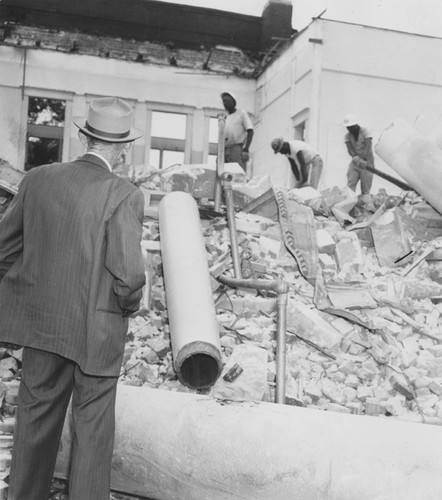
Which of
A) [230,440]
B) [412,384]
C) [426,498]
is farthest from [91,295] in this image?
[412,384]

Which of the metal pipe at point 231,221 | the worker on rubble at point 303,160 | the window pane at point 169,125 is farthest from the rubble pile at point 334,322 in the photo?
the window pane at point 169,125

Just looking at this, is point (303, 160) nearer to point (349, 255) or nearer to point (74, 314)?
point (349, 255)

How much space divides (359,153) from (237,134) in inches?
82.8

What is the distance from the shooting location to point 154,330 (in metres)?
5.58

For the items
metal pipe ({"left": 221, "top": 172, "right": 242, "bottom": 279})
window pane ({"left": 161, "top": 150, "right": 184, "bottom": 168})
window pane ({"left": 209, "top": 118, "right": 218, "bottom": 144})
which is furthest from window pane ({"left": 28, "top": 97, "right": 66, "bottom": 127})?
metal pipe ({"left": 221, "top": 172, "right": 242, "bottom": 279})

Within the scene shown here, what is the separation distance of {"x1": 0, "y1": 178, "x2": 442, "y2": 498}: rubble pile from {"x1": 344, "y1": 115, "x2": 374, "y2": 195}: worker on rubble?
9.72 ft

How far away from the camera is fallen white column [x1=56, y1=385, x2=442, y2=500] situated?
2977mm

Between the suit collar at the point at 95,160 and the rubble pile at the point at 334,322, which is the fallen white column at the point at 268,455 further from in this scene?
the rubble pile at the point at 334,322

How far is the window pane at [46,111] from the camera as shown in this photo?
58.5 feet

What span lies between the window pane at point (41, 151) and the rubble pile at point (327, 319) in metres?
11.6

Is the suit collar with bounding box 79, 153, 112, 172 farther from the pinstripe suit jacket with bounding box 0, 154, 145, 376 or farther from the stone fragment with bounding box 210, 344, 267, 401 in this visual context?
the stone fragment with bounding box 210, 344, 267, 401

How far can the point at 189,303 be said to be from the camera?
486cm

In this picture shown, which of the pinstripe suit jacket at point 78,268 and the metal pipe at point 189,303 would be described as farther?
the metal pipe at point 189,303

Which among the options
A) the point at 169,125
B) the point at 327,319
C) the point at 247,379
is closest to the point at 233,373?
the point at 247,379
